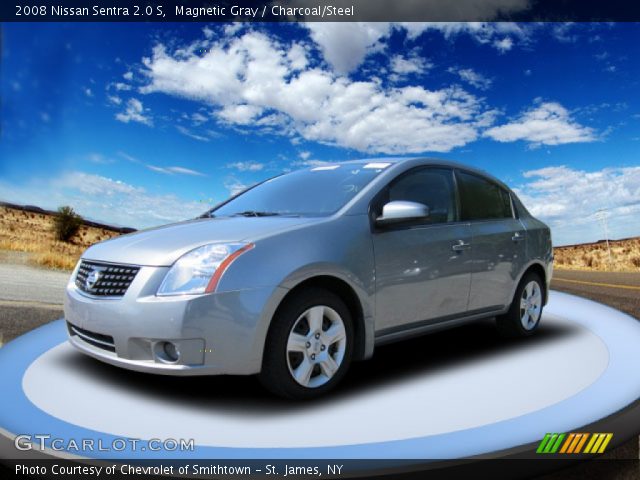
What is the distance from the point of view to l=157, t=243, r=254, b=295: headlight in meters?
3.34

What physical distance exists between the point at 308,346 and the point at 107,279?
1398 mm

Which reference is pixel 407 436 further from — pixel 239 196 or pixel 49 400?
pixel 239 196

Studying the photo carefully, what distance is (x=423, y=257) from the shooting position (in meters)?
4.38

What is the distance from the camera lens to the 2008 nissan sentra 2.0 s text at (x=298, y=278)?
335 cm

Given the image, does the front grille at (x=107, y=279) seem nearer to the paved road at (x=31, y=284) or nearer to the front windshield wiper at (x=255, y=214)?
the front windshield wiper at (x=255, y=214)

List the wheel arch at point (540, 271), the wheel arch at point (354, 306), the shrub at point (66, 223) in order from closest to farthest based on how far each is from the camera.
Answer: the wheel arch at point (354, 306)
the wheel arch at point (540, 271)
the shrub at point (66, 223)

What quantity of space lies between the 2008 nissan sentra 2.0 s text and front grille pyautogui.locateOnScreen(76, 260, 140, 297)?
0.01 meters

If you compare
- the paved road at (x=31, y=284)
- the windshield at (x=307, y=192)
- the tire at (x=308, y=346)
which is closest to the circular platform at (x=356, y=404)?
the tire at (x=308, y=346)

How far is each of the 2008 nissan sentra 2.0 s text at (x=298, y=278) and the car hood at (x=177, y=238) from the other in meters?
0.01

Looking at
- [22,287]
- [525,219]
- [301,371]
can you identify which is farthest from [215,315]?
[22,287]

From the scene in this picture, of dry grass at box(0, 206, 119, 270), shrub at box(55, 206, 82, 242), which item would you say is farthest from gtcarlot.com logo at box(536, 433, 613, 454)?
shrub at box(55, 206, 82, 242)

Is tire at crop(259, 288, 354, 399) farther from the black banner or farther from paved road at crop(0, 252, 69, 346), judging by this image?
paved road at crop(0, 252, 69, 346)

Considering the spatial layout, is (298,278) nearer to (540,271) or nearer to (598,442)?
(598,442)

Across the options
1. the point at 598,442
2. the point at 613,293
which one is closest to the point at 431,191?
the point at 598,442
